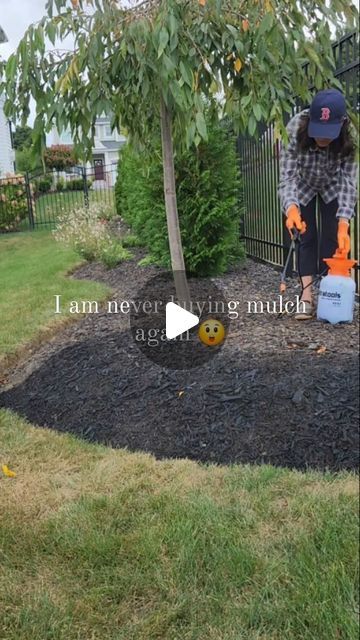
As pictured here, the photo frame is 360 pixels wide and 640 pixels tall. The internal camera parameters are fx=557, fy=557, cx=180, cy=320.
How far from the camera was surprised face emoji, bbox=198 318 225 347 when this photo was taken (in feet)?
11.2

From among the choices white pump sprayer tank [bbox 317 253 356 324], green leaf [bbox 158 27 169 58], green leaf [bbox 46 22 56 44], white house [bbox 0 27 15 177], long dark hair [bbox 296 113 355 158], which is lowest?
white pump sprayer tank [bbox 317 253 356 324]

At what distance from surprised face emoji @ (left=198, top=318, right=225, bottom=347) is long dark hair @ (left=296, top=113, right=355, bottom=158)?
1.20 metres

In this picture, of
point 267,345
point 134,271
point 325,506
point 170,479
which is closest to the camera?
point 325,506

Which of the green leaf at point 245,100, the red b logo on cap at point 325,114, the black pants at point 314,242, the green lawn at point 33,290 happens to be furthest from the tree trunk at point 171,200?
the green lawn at point 33,290

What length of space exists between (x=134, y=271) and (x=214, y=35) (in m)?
3.87

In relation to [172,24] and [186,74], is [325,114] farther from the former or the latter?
[172,24]

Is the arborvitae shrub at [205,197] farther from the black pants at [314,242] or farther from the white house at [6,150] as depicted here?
the white house at [6,150]

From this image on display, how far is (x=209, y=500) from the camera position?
221cm

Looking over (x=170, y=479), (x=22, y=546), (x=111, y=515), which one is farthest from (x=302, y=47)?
(x=22, y=546)

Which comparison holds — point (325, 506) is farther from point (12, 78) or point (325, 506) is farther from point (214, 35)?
point (12, 78)

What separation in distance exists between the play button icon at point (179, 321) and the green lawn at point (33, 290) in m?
1.46

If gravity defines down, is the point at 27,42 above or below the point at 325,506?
above

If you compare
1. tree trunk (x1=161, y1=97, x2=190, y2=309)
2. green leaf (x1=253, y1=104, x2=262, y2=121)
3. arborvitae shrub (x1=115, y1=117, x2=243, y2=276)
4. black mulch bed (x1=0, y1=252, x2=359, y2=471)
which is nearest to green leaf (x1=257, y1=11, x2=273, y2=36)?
green leaf (x1=253, y1=104, x2=262, y2=121)

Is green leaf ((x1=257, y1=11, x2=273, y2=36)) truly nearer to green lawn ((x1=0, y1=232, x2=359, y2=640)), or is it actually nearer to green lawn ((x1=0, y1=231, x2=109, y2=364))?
green lawn ((x1=0, y1=232, x2=359, y2=640))
